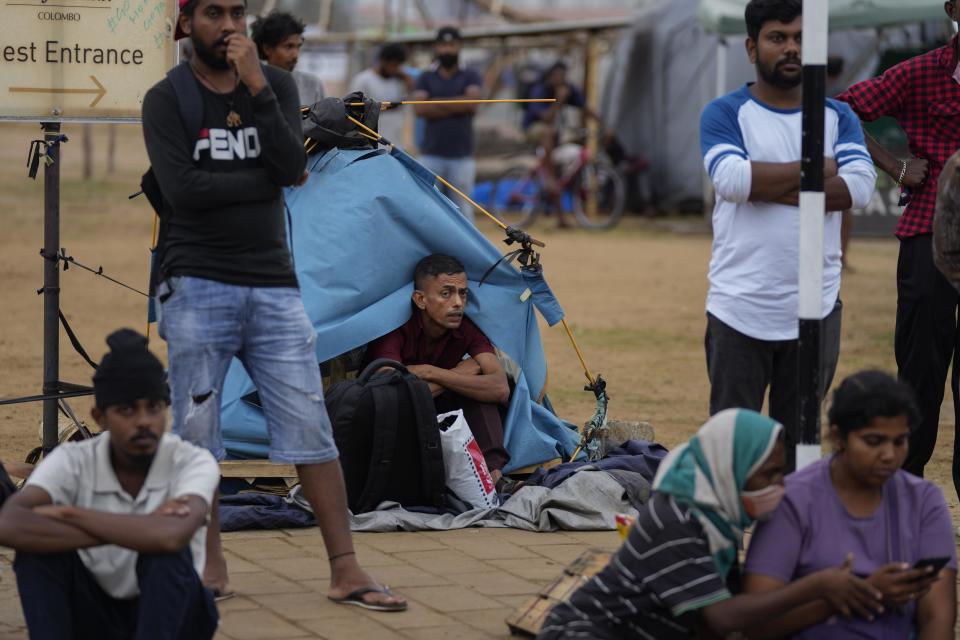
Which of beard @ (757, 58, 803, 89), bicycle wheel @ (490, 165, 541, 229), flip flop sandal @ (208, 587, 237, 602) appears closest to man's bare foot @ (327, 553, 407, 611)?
flip flop sandal @ (208, 587, 237, 602)

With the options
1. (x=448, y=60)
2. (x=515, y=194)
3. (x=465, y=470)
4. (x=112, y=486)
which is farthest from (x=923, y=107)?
(x=515, y=194)

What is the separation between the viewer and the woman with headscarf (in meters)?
3.54

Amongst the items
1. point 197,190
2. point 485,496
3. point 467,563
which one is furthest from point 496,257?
point 197,190

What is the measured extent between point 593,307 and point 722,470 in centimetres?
897

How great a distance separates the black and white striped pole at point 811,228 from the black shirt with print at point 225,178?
1440 millimetres

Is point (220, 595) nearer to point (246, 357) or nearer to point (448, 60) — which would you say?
point (246, 357)

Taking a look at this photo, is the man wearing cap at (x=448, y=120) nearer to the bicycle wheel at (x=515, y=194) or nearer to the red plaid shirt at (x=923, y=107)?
the bicycle wheel at (x=515, y=194)

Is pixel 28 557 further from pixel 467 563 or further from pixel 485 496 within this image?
pixel 485 496

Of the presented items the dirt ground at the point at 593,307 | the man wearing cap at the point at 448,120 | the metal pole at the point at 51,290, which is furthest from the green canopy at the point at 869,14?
the metal pole at the point at 51,290

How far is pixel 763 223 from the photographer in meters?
4.67

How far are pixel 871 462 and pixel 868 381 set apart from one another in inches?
8.2

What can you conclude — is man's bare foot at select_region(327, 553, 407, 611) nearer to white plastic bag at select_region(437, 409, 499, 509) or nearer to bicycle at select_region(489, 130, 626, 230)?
white plastic bag at select_region(437, 409, 499, 509)

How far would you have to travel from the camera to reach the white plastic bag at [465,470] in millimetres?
5762

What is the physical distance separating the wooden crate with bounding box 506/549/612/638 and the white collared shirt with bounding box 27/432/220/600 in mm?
1005
